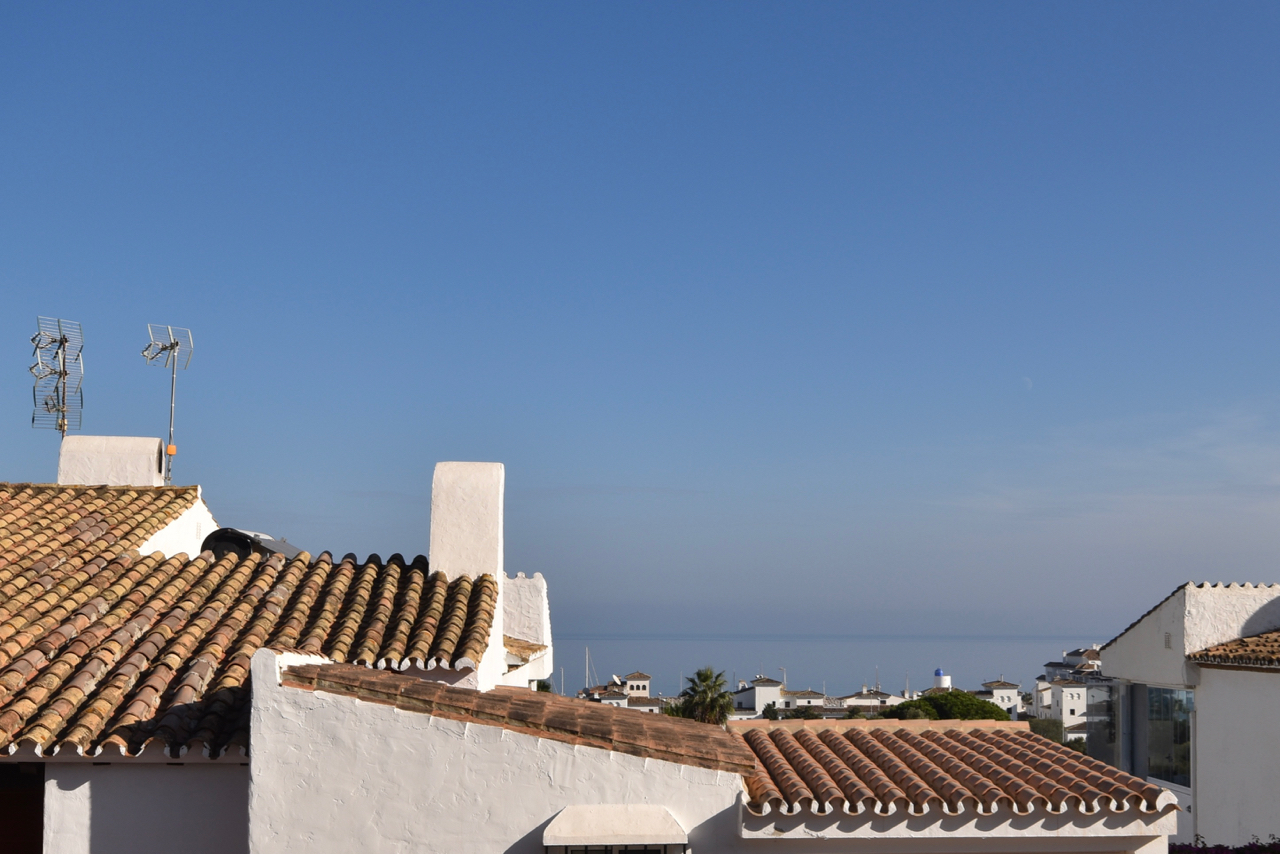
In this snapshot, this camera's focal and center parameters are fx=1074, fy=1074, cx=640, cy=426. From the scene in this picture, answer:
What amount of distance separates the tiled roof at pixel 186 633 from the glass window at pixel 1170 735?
15.7m

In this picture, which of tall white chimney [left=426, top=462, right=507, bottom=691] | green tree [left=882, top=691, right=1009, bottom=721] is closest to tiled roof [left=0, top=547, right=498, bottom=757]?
tall white chimney [left=426, top=462, right=507, bottom=691]

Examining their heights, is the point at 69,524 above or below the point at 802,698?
above

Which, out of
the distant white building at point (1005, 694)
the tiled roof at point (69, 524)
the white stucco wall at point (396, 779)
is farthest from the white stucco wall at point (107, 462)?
the distant white building at point (1005, 694)

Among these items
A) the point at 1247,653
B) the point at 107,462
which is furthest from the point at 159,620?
the point at 1247,653

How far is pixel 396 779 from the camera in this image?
25.9ft

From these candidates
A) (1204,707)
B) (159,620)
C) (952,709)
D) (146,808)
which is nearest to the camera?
(146,808)

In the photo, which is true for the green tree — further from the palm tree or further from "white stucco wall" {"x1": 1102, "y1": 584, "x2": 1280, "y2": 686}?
"white stucco wall" {"x1": 1102, "y1": 584, "x2": 1280, "y2": 686}

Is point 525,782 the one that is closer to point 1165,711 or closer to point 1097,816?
point 1097,816

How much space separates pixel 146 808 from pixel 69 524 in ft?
20.1

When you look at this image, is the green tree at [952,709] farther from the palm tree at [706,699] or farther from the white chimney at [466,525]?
the white chimney at [466,525]

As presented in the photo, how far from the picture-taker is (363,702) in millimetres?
7859

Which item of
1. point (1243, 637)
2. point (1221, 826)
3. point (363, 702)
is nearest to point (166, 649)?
point (363, 702)

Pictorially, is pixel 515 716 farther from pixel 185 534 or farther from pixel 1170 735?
pixel 1170 735

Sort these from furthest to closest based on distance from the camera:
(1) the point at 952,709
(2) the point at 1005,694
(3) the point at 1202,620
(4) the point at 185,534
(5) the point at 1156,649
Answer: (2) the point at 1005,694, (1) the point at 952,709, (5) the point at 1156,649, (3) the point at 1202,620, (4) the point at 185,534
